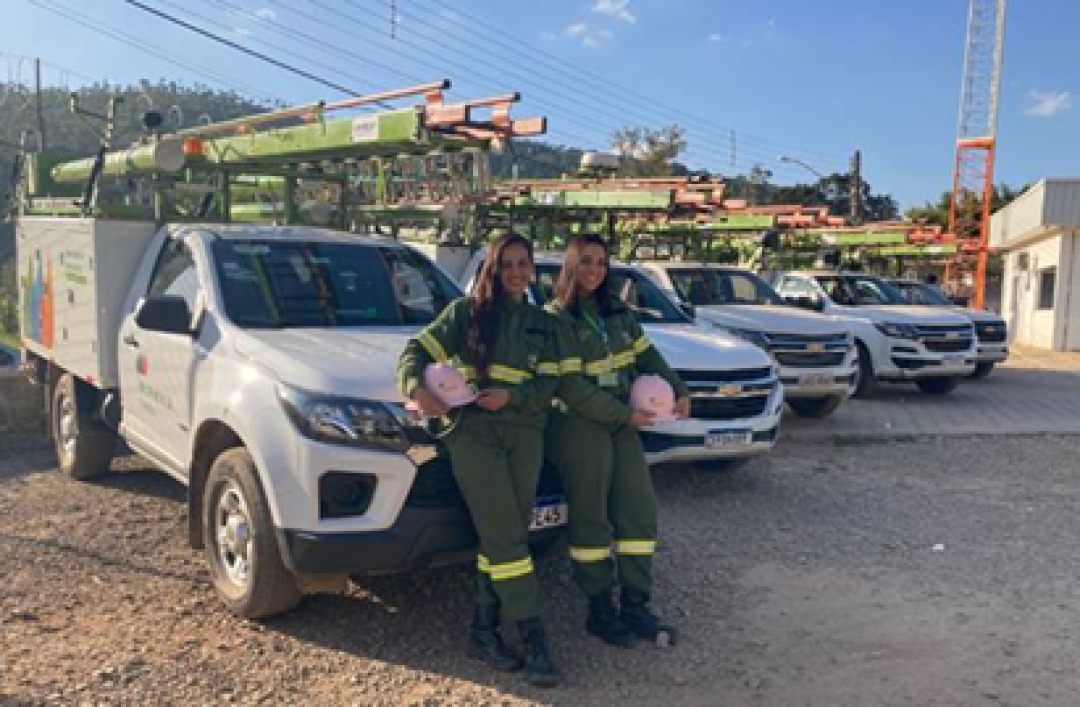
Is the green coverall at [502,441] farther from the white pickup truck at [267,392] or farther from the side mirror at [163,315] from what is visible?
the side mirror at [163,315]

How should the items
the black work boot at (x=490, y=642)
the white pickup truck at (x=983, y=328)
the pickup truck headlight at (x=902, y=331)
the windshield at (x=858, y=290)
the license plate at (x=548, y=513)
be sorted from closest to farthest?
the black work boot at (x=490, y=642)
the license plate at (x=548, y=513)
the pickup truck headlight at (x=902, y=331)
the windshield at (x=858, y=290)
the white pickup truck at (x=983, y=328)

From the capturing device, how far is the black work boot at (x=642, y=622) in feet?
13.6

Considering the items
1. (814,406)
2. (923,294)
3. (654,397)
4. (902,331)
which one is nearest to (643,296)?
(814,406)

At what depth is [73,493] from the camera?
21.0 feet

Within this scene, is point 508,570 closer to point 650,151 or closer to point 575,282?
point 575,282

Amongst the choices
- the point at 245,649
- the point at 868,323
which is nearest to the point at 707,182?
the point at 868,323

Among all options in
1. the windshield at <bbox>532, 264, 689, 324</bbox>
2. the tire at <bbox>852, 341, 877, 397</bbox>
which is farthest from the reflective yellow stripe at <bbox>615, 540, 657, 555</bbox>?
the tire at <bbox>852, 341, 877, 397</bbox>

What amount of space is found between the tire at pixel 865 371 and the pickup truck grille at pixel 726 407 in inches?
251

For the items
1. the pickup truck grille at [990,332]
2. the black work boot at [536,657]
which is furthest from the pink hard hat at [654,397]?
the pickup truck grille at [990,332]

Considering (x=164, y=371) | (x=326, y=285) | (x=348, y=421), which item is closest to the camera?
(x=348, y=421)

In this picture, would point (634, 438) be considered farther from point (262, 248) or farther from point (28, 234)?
point (28, 234)

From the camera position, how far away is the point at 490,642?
389 cm

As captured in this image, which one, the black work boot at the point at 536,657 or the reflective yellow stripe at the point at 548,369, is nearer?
the black work boot at the point at 536,657

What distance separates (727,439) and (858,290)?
8.66 m
